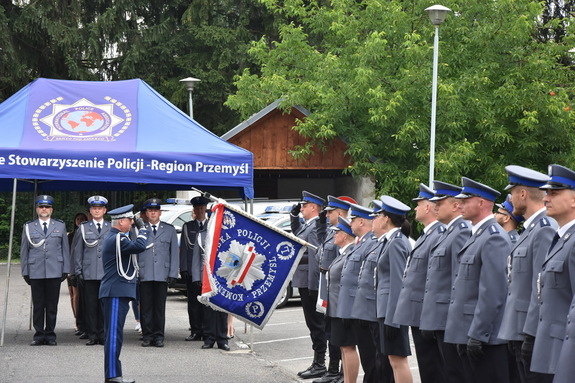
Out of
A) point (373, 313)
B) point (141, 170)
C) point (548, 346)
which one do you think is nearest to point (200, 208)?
point (141, 170)

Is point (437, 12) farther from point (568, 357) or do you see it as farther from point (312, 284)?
point (568, 357)

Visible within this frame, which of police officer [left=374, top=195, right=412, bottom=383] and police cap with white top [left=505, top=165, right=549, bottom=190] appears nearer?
police cap with white top [left=505, top=165, right=549, bottom=190]

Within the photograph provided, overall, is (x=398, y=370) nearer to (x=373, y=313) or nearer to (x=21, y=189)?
(x=373, y=313)

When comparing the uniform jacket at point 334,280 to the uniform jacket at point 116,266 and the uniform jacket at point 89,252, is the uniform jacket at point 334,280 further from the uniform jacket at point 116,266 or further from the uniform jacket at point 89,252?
the uniform jacket at point 89,252

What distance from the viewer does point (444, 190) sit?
294 inches

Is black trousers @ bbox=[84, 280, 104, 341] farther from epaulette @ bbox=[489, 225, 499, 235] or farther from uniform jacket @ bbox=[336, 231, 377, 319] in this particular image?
epaulette @ bbox=[489, 225, 499, 235]

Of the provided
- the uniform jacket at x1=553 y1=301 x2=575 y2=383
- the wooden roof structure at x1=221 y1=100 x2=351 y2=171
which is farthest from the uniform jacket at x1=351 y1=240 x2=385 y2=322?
the wooden roof structure at x1=221 y1=100 x2=351 y2=171

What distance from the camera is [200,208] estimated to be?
563 inches

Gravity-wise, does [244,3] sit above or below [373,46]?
above

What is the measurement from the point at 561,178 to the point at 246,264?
5514 mm

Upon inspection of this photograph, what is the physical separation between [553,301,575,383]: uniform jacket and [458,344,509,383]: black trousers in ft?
5.39

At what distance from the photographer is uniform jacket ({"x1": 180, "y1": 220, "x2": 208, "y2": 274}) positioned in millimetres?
14289

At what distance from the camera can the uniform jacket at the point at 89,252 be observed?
1376cm

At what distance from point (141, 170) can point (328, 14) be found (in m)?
14.6
